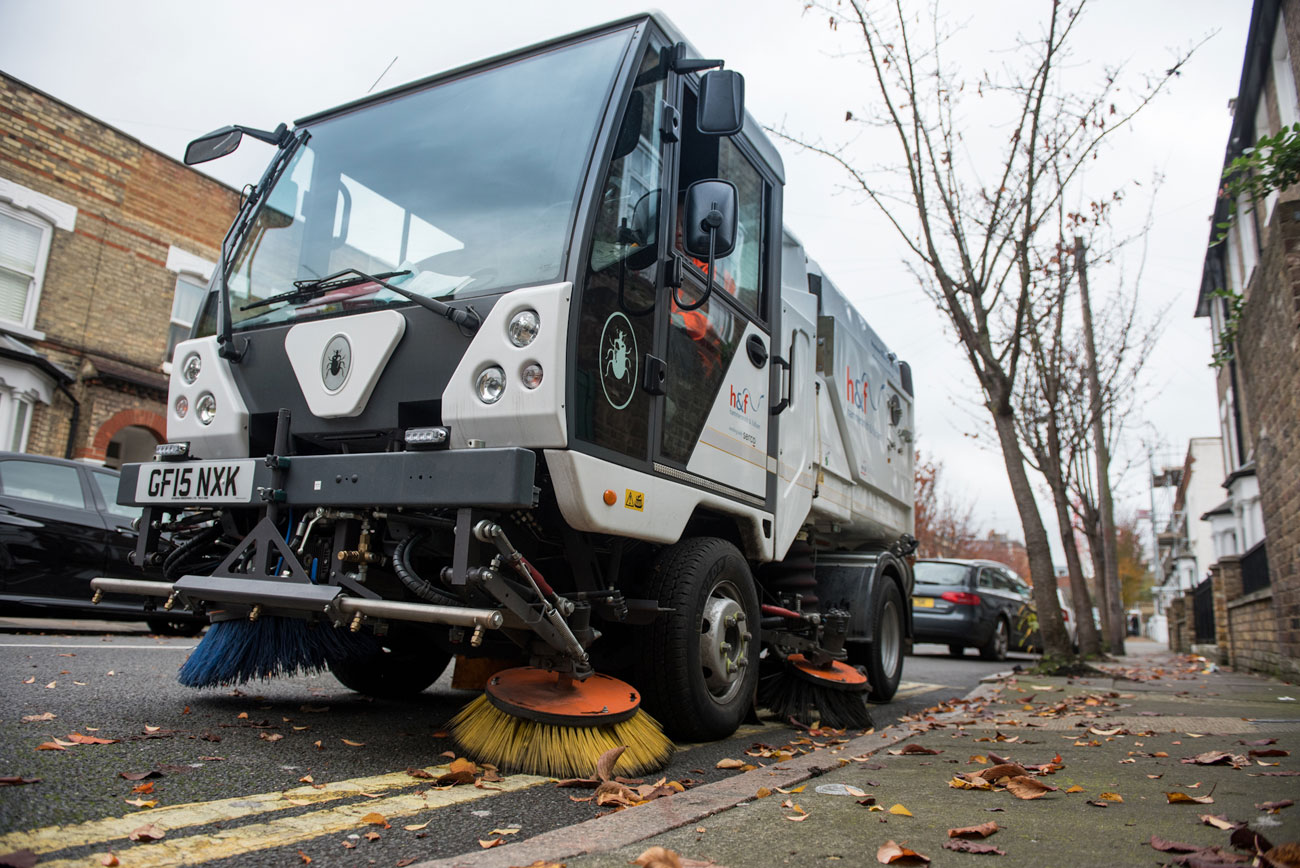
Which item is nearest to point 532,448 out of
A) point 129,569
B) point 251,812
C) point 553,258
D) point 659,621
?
point 553,258

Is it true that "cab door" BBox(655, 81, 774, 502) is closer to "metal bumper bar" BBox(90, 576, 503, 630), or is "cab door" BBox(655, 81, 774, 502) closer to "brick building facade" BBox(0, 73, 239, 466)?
"metal bumper bar" BBox(90, 576, 503, 630)

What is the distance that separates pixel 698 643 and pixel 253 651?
1899 millimetres

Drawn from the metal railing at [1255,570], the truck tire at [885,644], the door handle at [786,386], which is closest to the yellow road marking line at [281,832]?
the door handle at [786,386]

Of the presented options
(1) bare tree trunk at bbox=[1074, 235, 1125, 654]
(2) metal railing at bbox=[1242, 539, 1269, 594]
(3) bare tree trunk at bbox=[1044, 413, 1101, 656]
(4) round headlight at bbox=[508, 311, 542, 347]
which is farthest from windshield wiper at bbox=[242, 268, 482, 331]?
(1) bare tree trunk at bbox=[1074, 235, 1125, 654]

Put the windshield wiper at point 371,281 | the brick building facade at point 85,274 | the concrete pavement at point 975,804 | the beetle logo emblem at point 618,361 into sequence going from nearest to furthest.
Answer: the concrete pavement at point 975,804, the windshield wiper at point 371,281, the beetle logo emblem at point 618,361, the brick building facade at point 85,274

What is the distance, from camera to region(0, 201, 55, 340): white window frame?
13898mm

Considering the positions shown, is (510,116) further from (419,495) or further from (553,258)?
(419,495)

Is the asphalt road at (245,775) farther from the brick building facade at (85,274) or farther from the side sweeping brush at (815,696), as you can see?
the brick building facade at (85,274)

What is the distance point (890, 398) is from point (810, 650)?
123 inches

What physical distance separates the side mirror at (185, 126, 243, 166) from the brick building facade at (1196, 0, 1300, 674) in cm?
517

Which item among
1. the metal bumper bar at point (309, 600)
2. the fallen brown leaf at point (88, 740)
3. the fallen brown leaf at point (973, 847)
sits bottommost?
the fallen brown leaf at point (973, 847)

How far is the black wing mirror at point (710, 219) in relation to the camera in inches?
148

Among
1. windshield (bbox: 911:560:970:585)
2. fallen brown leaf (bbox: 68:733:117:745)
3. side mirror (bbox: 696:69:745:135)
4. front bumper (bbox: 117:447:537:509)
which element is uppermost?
side mirror (bbox: 696:69:745:135)

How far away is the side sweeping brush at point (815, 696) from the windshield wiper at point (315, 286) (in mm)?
3085
